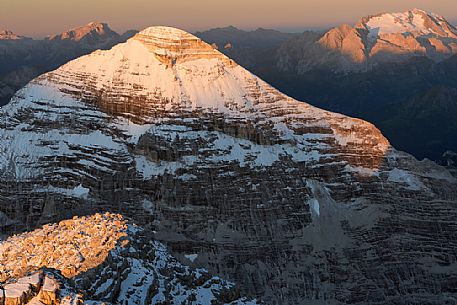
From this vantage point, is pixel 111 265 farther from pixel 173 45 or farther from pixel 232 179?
pixel 173 45

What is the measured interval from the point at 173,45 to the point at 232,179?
34.4 metres

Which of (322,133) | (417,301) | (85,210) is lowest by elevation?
(417,301)

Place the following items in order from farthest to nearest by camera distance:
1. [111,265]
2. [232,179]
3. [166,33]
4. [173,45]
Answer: [166,33] → [173,45] → [232,179] → [111,265]

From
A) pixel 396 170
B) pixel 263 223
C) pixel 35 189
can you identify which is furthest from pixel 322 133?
pixel 35 189

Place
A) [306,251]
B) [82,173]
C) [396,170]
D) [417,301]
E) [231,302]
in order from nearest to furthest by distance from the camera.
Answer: [231,302], [417,301], [306,251], [82,173], [396,170]

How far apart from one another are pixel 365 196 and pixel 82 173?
46985 mm

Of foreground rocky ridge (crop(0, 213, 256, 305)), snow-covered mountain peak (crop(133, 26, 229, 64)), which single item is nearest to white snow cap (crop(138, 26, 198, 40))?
snow-covered mountain peak (crop(133, 26, 229, 64))

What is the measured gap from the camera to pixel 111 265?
101 feet

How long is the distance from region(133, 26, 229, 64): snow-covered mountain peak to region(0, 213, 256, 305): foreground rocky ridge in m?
96.0

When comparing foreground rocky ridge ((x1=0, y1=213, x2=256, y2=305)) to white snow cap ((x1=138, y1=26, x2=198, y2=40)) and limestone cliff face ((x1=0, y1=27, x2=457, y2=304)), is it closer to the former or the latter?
limestone cliff face ((x1=0, y1=27, x2=457, y2=304))

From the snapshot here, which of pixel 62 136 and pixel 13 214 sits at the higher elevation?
pixel 62 136

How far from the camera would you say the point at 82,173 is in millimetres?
110562

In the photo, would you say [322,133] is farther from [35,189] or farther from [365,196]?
[35,189]

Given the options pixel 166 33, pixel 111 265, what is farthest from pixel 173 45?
pixel 111 265
